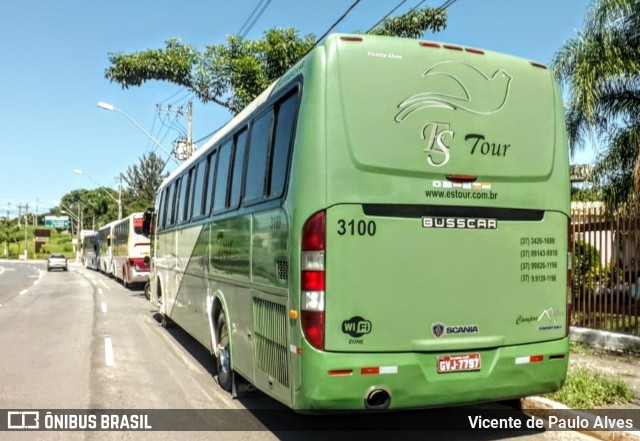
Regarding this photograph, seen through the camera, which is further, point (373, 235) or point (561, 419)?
point (561, 419)

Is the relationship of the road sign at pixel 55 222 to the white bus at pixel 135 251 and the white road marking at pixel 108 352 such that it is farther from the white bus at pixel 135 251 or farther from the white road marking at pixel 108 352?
the white road marking at pixel 108 352

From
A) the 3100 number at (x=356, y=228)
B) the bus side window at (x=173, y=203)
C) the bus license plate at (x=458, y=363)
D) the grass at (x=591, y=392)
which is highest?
the bus side window at (x=173, y=203)

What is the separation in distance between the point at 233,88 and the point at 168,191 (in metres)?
6.56

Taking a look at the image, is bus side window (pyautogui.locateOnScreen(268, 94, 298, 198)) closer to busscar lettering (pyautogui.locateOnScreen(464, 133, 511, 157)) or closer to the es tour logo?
the es tour logo

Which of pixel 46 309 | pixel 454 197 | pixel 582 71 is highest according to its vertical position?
pixel 582 71

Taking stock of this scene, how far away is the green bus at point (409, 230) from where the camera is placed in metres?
4.43

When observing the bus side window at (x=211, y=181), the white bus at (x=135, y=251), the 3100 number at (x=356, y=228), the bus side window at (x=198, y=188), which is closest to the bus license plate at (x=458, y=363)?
the 3100 number at (x=356, y=228)

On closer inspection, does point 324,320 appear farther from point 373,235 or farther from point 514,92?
point 514,92

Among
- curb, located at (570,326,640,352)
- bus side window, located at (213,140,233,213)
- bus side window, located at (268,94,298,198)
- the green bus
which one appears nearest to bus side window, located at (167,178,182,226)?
→ bus side window, located at (213,140,233,213)

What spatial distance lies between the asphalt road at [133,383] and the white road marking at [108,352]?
0.02 meters

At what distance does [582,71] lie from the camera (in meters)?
10.6

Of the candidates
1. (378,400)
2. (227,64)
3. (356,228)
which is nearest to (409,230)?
(356,228)

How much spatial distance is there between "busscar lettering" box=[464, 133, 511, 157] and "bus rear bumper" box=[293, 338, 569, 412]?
1587 millimetres

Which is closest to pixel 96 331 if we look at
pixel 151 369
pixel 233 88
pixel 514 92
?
pixel 151 369
